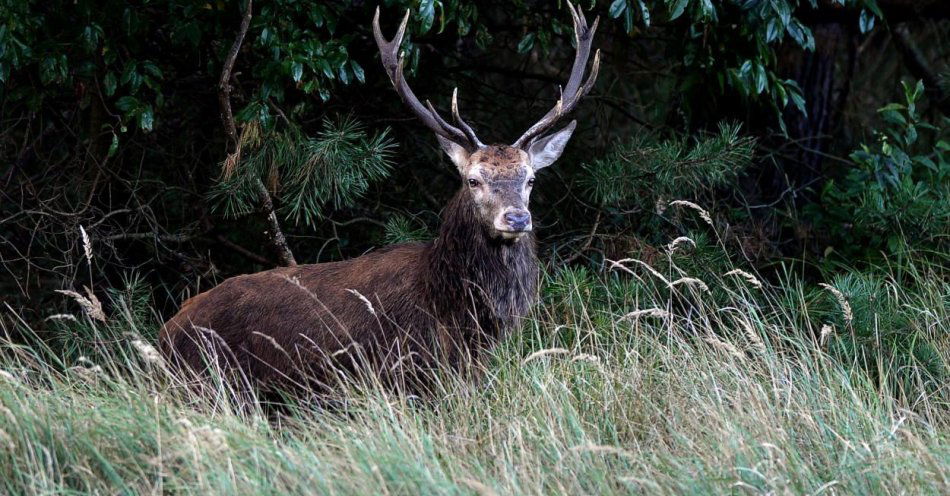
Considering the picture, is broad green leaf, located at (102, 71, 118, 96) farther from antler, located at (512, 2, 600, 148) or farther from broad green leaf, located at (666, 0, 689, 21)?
broad green leaf, located at (666, 0, 689, 21)

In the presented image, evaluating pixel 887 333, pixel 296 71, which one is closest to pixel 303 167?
pixel 296 71

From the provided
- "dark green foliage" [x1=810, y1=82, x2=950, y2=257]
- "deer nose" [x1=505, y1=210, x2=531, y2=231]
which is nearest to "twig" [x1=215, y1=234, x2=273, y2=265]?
"deer nose" [x1=505, y1=210, x2=531, y2=231]

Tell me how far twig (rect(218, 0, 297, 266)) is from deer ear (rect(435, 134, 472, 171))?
1.06 meters

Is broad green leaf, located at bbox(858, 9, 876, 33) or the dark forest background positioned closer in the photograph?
the dark forest background

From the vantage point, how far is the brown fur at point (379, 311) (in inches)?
201

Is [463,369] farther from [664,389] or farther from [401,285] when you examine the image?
A: [664,389]

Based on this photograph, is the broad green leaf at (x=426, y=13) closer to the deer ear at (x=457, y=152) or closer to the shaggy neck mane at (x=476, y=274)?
the deer ear at (x=457, y=152)

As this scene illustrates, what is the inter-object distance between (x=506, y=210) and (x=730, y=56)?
6.55 ft

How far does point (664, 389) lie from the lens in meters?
4.45

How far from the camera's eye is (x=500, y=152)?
5492 millimetres

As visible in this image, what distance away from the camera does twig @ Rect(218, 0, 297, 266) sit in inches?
232

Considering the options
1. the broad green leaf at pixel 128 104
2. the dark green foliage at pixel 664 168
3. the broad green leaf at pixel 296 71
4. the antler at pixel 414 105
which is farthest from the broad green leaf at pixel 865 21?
the broad green leaf at pixel 128 104

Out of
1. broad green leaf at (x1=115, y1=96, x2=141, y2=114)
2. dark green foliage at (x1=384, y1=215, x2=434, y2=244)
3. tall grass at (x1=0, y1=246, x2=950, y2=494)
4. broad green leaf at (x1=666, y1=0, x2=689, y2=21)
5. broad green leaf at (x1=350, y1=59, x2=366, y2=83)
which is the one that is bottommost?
tall grass at (x1=0, y1=246, x2=950, y2=494)

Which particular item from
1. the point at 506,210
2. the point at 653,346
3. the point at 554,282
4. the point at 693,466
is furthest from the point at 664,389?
the point at 554,282
